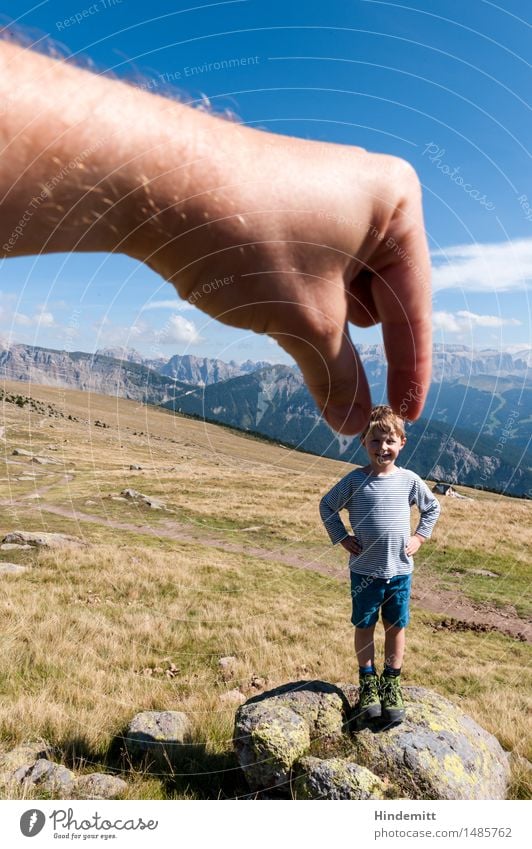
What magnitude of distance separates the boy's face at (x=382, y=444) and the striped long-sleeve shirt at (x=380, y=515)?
0.21 metres

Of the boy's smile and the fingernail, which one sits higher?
the fingernail

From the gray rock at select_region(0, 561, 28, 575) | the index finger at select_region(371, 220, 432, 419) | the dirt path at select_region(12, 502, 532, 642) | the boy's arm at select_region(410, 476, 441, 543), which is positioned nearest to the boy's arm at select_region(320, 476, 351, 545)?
the boy's arm at select_region(410, 476, 441, 543)

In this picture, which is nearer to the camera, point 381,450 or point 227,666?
point 381,450

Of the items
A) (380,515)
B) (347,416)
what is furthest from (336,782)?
(347,416)

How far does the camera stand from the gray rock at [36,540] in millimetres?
17938

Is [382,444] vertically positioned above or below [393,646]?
above

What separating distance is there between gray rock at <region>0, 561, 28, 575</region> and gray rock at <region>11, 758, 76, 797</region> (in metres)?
10.7

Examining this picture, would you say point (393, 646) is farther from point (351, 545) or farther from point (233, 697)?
point (233, 697)

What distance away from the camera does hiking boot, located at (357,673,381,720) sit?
18.2 feet

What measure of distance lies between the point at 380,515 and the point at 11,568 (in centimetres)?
1312

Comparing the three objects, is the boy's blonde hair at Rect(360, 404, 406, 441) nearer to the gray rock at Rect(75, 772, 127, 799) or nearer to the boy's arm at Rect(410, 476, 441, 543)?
the boy's arm at Rect(410, 476, 441, 543)

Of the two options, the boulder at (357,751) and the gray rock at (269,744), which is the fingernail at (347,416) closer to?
the boulder at (357,751)

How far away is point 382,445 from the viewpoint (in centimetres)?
541
